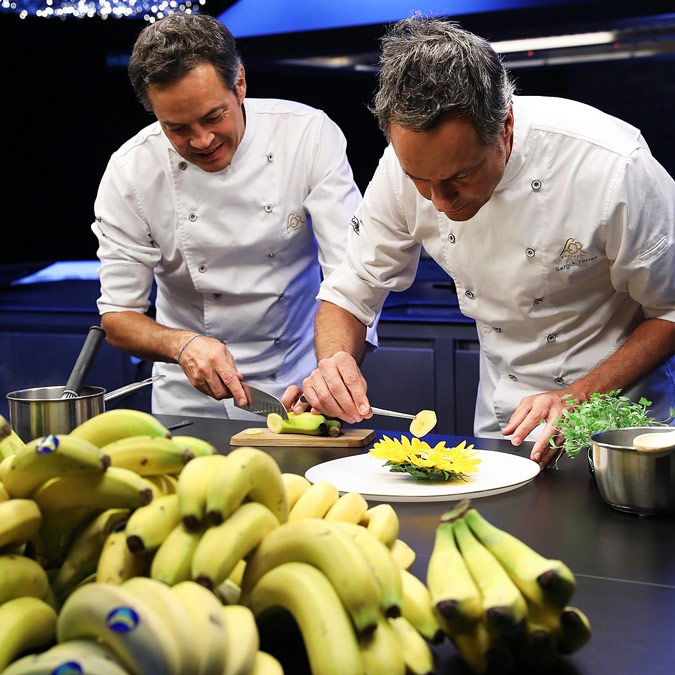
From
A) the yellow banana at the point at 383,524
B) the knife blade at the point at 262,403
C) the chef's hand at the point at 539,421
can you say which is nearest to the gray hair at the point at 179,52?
the knife blade at the point at 262,403

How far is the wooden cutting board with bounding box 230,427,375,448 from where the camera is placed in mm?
1930

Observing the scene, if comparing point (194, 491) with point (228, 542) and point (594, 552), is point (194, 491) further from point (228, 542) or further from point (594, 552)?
point (594, 552)

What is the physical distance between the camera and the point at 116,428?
1017mm

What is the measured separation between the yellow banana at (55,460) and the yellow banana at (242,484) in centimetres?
10

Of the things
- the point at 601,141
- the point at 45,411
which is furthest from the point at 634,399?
the point at 45,411

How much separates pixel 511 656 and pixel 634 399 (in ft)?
4.27

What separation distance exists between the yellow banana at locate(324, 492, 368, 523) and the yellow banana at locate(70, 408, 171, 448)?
209 mm

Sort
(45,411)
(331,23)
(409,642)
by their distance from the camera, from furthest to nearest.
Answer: (331,23) → (45,411) → (409,642)

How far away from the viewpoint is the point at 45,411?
5.80ft

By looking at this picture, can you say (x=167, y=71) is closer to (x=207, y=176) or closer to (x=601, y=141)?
(x=207, y=176)

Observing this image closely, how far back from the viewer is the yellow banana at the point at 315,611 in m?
0.79

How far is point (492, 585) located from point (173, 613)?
0.29 meters

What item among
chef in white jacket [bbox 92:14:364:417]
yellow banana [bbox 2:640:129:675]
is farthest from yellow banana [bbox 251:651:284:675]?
chef in white jacket [bbox 92:14:364:417]

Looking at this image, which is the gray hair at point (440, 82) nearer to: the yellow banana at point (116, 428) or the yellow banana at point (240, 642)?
the yellow banana at point (116, 428)
